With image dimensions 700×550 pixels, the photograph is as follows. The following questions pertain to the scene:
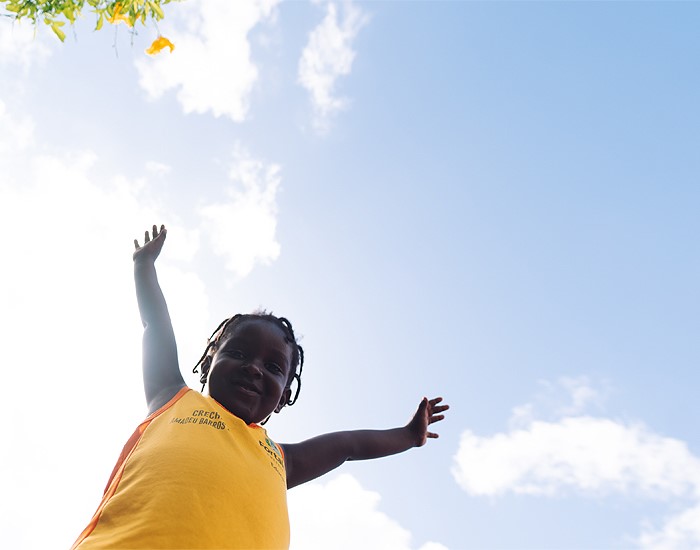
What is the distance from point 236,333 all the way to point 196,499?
1.09 meters

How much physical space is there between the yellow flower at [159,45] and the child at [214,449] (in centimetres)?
101

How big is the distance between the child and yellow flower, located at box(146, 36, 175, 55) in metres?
1.01

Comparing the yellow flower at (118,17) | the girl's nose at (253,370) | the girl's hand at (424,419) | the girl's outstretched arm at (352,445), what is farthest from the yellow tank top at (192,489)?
the yellow flower at (118,17)

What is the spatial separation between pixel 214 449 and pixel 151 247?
152cm

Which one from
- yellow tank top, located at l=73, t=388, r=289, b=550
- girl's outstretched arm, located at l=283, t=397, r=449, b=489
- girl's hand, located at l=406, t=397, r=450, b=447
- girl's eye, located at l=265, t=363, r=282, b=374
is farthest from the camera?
girl's hand, located at l=406, t=397, r=450, b=447

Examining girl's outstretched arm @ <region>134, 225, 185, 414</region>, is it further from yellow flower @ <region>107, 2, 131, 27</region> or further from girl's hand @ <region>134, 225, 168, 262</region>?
yellow flower @ <region>107, 2, 131, 27</region>

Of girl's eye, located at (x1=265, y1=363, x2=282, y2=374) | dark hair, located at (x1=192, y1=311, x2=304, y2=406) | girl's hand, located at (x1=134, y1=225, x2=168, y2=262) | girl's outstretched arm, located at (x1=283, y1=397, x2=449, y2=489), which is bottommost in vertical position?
girl's outstretched arm, located at (x1=283, y1=397, x2=449, y2=489)

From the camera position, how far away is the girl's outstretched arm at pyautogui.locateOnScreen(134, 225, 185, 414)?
8.45 feet

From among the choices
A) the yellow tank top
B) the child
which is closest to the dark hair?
the child

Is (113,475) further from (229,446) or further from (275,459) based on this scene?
(275,459)

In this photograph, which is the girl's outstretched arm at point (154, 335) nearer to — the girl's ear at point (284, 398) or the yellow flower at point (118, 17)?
the girl's ear at point (284, 398)

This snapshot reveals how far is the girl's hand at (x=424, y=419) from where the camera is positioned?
140 inches

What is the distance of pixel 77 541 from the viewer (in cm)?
185

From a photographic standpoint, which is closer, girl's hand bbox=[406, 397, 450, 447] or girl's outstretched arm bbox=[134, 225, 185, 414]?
girl's outstretched arm bbox=[134, 225, 185, 414]
